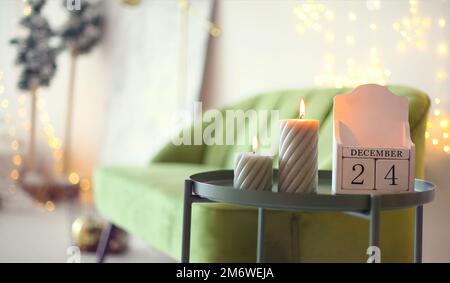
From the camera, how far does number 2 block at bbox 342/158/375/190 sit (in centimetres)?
112

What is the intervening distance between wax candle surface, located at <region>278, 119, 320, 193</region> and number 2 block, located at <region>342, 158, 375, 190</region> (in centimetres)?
6

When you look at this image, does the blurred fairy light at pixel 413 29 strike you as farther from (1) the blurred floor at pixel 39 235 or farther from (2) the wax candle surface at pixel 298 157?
(1) the blurred floor at pixel 39 235

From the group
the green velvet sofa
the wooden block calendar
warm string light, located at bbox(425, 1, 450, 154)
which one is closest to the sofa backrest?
the green velvet sofa

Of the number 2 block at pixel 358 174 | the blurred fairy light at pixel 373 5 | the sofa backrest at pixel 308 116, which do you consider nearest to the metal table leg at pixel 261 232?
the sofa backrest at pixel 308 116

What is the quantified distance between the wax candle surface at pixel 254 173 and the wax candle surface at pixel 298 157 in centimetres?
3

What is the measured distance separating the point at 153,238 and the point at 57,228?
137cm

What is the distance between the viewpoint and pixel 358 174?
1119mm

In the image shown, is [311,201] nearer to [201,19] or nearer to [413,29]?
[413,29]

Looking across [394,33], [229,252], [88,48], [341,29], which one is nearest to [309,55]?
[341,29]

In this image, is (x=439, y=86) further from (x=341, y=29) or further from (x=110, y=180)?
(x=110, y=180)

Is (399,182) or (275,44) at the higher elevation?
(275,44)

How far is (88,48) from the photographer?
3.78 meters

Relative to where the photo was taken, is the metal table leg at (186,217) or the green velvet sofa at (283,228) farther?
the green velvet sofa at (283,228)

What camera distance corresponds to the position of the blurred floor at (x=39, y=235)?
2.33 metres
